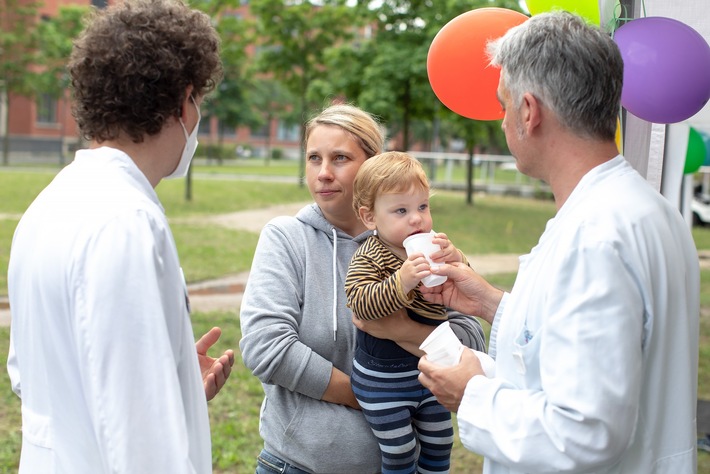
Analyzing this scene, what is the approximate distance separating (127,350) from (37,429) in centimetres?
34

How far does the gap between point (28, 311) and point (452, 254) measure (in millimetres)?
1228

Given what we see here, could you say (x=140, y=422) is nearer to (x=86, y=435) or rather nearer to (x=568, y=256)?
(x=86, y=435)

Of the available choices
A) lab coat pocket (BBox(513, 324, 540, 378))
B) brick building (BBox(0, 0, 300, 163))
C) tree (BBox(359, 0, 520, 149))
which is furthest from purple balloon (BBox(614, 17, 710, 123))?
brick building (BBox(0, 0, 300, 163))

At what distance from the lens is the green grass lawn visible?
5285 millimetres

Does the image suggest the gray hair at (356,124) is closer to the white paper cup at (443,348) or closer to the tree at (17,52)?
the white paper cup at (443,348)

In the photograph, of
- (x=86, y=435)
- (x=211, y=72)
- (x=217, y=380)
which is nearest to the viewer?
(x=86, y=435)

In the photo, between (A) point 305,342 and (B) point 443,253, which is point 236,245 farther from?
(B) point 443,253

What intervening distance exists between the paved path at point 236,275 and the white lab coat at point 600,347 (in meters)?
7.19

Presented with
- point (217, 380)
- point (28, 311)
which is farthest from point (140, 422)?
point (217, 380)

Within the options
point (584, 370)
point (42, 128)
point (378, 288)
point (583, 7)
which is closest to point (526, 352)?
point (584, 370)

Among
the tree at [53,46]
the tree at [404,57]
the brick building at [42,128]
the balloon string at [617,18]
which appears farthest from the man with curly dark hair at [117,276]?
the brick building at [42,128]

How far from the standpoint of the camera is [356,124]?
268 cm

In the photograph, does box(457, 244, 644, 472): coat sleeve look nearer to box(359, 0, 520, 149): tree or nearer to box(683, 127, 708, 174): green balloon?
box(683, 127, 708, 174): green balloon

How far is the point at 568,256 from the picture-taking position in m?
1.65
